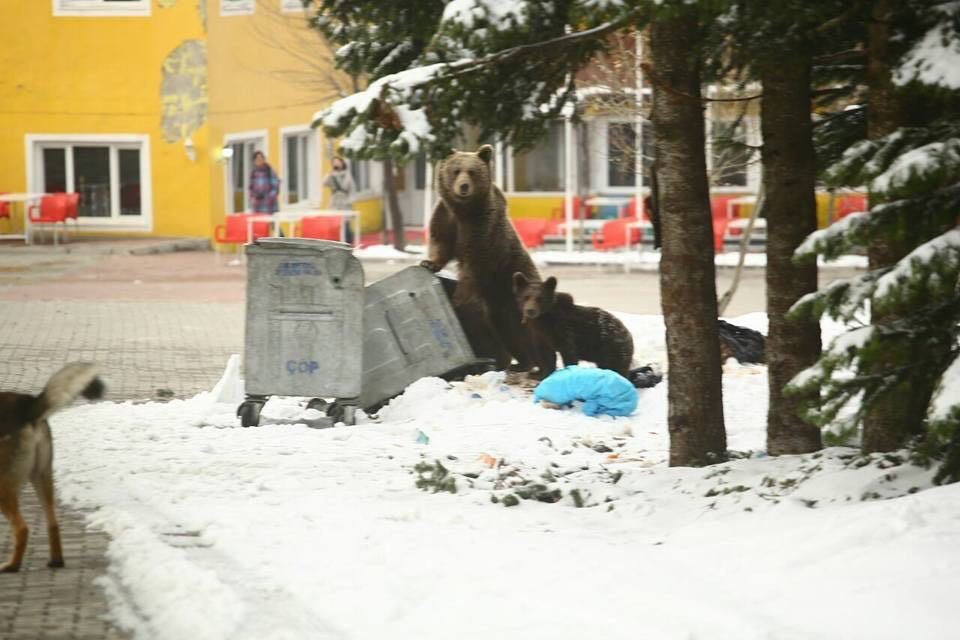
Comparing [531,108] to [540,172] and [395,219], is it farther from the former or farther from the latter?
[540,172]

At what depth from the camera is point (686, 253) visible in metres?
9.17

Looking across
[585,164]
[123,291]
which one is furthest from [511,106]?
[585,164]

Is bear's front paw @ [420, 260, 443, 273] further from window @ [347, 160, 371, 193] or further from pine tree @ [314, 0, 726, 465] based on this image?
window @ [347, 160, 371, 193]

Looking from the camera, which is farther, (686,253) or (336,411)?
(336,411)

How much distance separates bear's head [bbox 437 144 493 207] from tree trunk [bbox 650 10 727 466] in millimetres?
4539

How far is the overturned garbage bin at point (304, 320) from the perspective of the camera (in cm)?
1184

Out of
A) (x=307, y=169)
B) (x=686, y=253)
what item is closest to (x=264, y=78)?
(x=307, y=169)

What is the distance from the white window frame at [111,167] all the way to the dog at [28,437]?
27.5 m

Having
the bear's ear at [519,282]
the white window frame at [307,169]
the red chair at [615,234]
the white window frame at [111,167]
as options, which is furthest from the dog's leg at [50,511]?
the white window frame at [307,169]

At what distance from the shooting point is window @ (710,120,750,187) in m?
9.23

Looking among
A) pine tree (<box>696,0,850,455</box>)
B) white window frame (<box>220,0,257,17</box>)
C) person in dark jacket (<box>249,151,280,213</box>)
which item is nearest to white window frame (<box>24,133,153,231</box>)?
white window frame (<box>220,0,257,17</box>)

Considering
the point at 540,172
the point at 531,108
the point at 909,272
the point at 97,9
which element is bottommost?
the point at 909,272

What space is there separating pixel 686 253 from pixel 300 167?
96.7 ft

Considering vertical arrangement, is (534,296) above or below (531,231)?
below
